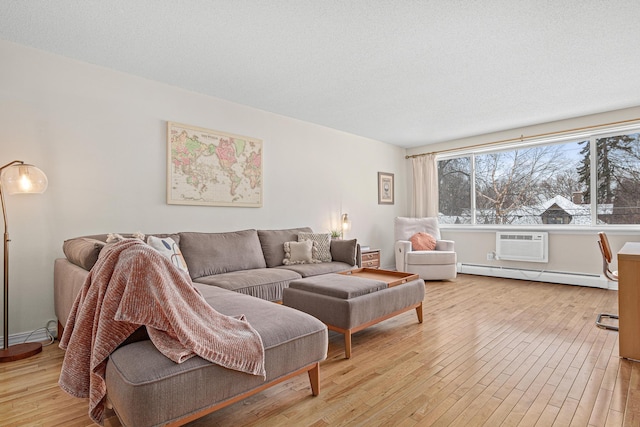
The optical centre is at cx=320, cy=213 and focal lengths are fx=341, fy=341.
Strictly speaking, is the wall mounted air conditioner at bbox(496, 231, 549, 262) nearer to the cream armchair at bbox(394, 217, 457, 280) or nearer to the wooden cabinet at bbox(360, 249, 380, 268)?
the cream armchair at bbox(394, 217, 457, 280)

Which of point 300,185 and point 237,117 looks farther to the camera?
point 300,185

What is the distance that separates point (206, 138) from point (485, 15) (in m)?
2.86

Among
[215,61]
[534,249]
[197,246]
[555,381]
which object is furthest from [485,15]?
[534,249]

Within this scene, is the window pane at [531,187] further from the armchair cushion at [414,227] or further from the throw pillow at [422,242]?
the throw pillow at [422,242]

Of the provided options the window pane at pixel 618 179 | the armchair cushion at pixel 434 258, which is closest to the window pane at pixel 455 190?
the armchair cushion at pixel 434 258

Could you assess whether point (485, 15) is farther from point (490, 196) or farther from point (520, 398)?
point (490, 196)

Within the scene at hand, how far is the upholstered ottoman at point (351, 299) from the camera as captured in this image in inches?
98.4

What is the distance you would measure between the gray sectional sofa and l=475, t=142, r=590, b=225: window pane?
4.14 meters

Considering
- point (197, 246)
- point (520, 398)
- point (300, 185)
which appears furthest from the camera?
point (300, 185)

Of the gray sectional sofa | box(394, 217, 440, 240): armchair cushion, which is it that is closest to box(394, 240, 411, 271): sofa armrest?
box(394, 217, 440, 240): armchair cushion

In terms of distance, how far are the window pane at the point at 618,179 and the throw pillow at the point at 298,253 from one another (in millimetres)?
4060

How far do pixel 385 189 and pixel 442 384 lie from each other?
4.52 meters

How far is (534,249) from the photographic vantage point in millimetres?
5074

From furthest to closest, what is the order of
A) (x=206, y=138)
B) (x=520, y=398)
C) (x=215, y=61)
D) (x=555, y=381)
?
(x=206, y=138) < (x=215, y=61) < (x=555, y=381) < (x=520, y=398)
